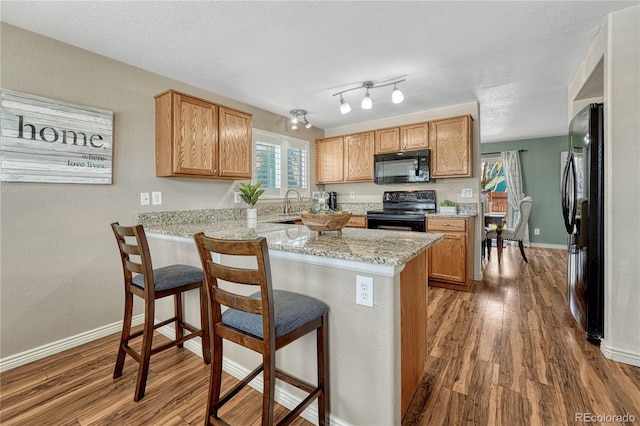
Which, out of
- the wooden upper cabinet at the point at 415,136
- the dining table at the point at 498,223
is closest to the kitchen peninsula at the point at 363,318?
the wooden upper cabinet at the point at 415,136

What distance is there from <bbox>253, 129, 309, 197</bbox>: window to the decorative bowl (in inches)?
93.9

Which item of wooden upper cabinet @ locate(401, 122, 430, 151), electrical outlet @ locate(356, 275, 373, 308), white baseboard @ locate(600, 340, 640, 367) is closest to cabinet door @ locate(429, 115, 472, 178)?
wooden upper cabinet @ locate(401, 122, 430, 151)

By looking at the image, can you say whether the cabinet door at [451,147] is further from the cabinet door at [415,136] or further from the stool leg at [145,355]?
the stool leg at [145,355]

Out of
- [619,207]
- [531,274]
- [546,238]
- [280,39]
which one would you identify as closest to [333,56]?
[280,39]

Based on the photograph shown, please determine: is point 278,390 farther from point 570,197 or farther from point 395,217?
point 570,197

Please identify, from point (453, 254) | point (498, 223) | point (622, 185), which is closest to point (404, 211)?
point (453, 254)

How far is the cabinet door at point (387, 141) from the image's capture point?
167 inches

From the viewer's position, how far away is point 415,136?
406cm

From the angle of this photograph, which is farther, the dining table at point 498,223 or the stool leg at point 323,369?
the dining table at point 498,223

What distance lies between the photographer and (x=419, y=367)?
171cm

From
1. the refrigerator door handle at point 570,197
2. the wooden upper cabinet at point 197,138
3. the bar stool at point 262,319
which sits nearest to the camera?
the bar stool at point 262,319

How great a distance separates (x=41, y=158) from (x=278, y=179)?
2647mm

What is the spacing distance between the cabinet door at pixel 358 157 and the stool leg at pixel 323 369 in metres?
3.45

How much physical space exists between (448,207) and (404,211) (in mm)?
625
